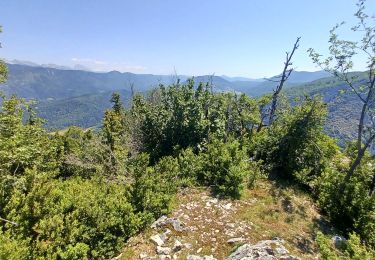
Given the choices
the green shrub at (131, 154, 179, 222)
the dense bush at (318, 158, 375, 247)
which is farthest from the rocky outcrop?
the dense bush at (318, 158, 375, 247)

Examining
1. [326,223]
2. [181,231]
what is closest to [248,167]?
[326,223]

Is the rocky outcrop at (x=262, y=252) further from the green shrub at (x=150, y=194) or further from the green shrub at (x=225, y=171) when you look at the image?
the green shrub at (x=225, y=171)

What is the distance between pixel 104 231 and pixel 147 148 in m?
17.9

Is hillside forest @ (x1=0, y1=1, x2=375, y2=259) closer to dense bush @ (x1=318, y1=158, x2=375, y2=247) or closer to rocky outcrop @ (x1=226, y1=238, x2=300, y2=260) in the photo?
dense bush @ (x1=318, y1=158, x2=375, y2=247)

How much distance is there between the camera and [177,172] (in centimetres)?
1742

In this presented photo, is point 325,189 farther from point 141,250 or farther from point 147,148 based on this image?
point 147,148

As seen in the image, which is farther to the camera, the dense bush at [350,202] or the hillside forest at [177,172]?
the dense bush at [350,202]

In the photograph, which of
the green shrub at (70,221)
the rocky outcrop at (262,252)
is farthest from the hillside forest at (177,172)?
the rocky outcrop at (262,252)

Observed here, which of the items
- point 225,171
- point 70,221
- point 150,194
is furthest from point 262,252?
point 225,171

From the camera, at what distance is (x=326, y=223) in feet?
50.7

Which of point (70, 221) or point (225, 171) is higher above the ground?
point (70, 221)

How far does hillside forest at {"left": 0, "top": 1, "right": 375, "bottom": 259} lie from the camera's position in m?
10.5

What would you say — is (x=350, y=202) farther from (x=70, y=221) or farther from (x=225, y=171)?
(x=70, y=221)

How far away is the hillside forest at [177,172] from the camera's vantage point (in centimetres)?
1055
